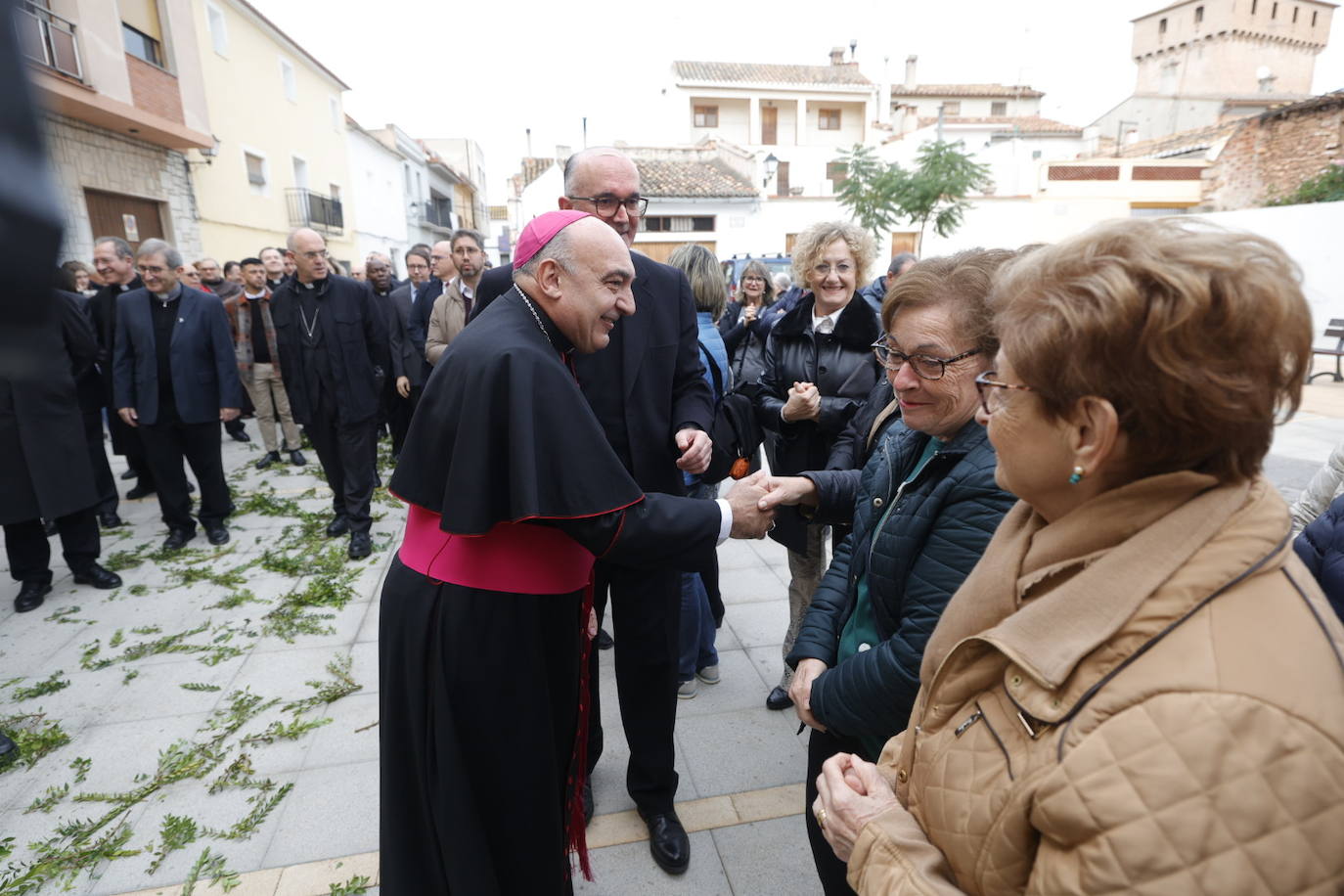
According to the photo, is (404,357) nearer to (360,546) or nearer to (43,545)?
(360,546)

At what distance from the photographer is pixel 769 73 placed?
39969 mm

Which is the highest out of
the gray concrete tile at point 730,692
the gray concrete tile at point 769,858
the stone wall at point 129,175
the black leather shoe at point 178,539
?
the stone wall at point 129,175

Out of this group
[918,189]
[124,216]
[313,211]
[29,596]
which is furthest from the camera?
[918,189]

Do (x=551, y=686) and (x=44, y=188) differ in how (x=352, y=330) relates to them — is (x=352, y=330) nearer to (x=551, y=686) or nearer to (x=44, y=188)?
(x=551, y=686)

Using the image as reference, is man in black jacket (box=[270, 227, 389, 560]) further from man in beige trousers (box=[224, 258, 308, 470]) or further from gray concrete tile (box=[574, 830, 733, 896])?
gray concrete tile (box=[574, 830, 733, 896])

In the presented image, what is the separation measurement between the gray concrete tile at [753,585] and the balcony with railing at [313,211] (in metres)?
17.0

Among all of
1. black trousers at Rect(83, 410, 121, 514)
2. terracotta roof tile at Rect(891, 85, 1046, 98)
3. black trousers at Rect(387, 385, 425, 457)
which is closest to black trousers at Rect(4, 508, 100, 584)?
black trousers at Rect(83, 410, 121, 514)

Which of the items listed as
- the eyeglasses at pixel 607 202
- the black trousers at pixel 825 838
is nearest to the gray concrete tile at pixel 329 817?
the black trousers at pixel 825 838

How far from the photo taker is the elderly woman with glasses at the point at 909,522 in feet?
4.82

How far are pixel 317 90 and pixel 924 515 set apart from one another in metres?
25.1

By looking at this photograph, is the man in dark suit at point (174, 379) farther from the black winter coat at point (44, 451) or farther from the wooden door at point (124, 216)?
the wooden door at point (124, 216)

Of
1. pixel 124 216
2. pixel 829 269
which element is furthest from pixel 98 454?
pixel 124 216

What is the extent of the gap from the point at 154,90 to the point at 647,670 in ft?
50.8

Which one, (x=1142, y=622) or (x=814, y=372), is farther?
(x=814, y=372)
